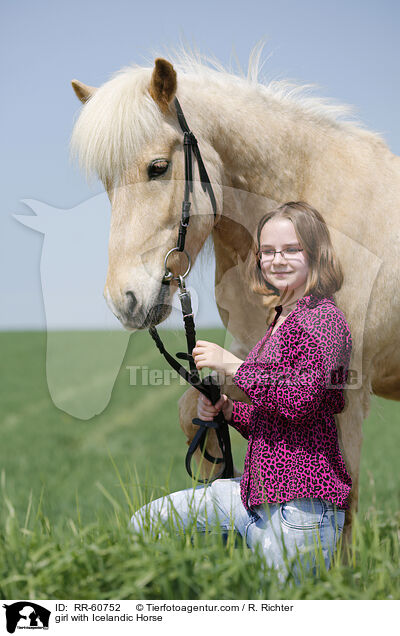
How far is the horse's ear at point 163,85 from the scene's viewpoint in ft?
6.96

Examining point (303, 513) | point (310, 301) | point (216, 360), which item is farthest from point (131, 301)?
point (303, 513)

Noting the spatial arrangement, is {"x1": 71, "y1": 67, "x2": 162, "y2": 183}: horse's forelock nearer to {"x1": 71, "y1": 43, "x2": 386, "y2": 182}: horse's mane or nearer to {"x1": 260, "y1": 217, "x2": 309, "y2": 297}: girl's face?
{"x1": 71, "y1": 43, "x2": 386, "y2": 182}: horse's mane

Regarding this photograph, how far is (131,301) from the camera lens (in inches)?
80.7

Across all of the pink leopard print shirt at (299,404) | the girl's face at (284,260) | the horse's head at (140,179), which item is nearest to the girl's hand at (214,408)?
the pink leopard print shirt at (299,404)

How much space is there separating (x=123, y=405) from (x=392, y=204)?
11.9 metres

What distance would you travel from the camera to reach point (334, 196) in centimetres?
245

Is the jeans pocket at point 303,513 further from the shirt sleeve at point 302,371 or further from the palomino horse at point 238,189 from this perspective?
the palomino horse at point 238,189

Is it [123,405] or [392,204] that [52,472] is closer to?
[123,405]

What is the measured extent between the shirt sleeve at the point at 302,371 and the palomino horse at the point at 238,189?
0.30m

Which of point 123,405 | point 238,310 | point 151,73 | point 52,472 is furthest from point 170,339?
point 123,405

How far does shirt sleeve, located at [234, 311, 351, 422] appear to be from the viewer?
5.98 feet

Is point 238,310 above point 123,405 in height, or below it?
above
